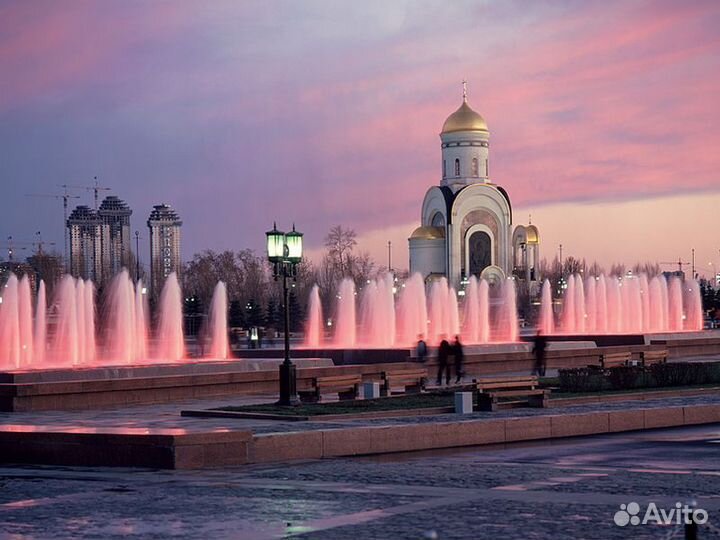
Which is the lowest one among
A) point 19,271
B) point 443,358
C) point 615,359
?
point 615,359

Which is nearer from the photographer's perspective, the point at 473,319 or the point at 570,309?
the point at 473,319

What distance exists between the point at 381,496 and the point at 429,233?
97.8m

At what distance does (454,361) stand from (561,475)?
62.6 feet

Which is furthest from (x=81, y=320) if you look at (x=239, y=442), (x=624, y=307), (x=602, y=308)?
(x=624, y=307)

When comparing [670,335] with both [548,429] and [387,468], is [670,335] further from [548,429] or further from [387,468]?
[387,468]

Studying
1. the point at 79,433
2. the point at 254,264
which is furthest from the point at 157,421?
the point at 254,264

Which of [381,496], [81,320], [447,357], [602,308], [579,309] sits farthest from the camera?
[579,309]

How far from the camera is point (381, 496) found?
12.7 meters

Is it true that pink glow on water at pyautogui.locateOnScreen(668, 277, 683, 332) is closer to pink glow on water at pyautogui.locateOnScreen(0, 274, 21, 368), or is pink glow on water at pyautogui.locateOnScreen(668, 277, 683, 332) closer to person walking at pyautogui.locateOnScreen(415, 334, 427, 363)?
person walking at pyautogui.locateOnScreen(415, 334, 427, 363)

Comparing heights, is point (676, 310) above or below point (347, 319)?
above

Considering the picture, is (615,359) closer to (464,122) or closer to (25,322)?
(25,322)

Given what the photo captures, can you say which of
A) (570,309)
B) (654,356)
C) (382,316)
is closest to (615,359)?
(654,356)

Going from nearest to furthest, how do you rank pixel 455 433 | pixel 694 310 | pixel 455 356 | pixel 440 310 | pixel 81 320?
1. pixel 455 433
2. pixel 455 356
3. pixel 81 320
4. pixel 440 310
5. pixel 694 310

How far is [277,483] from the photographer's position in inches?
548
